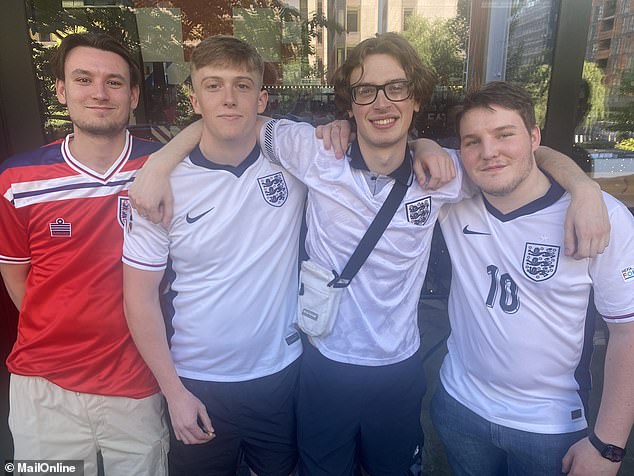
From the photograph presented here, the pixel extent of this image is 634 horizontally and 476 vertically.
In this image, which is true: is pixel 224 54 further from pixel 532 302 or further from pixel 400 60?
pixel 532 302

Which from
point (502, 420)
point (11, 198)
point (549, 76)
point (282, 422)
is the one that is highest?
point (549, 76)

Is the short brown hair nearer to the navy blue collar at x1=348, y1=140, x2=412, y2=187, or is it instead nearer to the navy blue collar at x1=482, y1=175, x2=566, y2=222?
the navy blue collar at x1=348, y1=140, x2=412, y2=187

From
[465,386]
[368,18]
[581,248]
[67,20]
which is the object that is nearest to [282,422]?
[465,386]

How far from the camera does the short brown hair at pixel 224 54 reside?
1.76 m

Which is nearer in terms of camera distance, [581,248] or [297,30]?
[581,248]

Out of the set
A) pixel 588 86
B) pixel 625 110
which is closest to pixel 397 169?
pixel 588 86

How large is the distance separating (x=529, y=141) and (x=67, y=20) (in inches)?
137

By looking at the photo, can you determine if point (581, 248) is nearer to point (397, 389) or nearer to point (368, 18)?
point (397, 389)

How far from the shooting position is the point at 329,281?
1.78m

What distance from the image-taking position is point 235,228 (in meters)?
1.78

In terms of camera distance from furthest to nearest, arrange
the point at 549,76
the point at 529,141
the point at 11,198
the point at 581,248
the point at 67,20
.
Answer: the point at 67,20
the point at 549,76
the point at 11,198
the point at 529,141
the point at 581,248

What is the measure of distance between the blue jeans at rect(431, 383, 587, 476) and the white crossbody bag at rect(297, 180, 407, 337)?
64cm

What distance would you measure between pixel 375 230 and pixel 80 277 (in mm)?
1227

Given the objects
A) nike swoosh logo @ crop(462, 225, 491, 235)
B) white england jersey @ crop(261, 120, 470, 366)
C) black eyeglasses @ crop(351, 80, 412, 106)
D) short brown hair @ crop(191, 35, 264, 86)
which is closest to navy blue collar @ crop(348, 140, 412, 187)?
white england jersey @ crop(261, 120, 470, 366)
